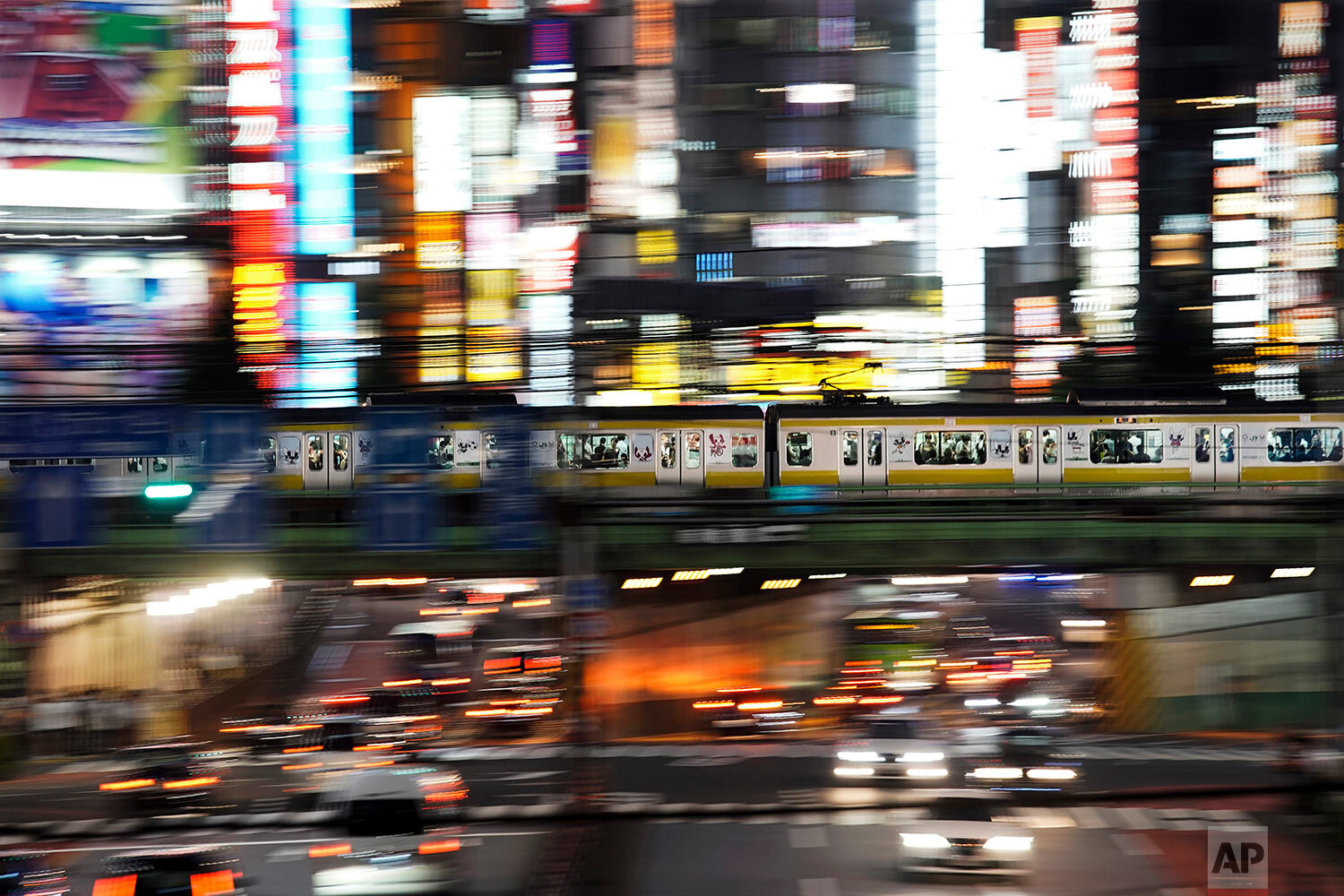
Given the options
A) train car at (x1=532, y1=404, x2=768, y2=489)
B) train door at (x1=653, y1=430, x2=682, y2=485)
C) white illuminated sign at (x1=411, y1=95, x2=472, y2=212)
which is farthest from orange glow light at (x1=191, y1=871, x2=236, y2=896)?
white illuminated sign at (x1=411, y1=95, x2=472, y2=212)

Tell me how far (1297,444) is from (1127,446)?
254 cm

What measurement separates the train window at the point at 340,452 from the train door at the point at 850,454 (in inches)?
312

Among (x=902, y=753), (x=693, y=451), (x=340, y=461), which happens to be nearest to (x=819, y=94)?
(x=693, y=451)

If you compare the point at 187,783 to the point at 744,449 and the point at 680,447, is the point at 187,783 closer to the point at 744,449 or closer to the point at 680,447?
the point at 680,447

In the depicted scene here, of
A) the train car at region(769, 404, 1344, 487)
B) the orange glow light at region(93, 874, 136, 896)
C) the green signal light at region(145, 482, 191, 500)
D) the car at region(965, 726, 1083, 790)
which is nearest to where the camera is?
the green signal light at region(145, 482, 191, 500)

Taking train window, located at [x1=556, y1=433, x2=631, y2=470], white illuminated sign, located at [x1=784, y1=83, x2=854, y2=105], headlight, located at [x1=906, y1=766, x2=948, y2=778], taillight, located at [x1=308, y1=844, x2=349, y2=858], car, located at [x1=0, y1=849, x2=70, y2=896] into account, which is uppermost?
white illuminated sign, located at [x1=784, y1=83, x2=854, y2=105]

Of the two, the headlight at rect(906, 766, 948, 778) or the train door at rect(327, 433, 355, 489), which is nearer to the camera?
the headlight at rect(906, 766, 948, 778)

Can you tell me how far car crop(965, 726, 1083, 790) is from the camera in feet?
44.4

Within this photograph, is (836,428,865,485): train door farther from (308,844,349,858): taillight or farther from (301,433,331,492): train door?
(308,844,349,858): taillight

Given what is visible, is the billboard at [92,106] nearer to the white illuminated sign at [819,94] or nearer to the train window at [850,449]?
the train window at [850,449]

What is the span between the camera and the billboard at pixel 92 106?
33.8 feet

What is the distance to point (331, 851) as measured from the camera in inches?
413

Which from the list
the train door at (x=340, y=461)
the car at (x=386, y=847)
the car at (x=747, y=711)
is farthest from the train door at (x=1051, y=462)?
the car at (x=386, y=847)

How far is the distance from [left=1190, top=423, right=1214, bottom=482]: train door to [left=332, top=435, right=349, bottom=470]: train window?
13699 mm
